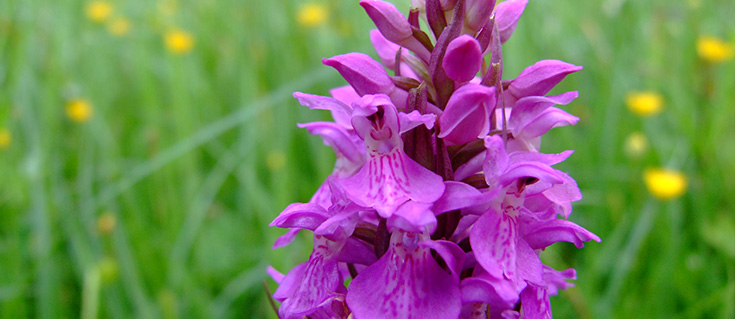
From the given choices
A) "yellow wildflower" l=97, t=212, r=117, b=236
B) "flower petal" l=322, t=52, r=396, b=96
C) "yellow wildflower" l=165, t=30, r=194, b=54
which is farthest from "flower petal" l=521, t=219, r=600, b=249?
"yellow wildflower" l=165, t=30, r=194, b=54

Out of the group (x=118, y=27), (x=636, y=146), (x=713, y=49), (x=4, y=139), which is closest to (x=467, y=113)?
(x=636, y=146)

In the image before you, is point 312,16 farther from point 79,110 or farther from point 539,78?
point 539,78

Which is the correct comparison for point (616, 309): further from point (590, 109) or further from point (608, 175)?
point (590, 109)

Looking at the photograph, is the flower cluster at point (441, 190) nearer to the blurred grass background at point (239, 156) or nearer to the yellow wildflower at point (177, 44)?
the blurred grass background at point (239, 156)

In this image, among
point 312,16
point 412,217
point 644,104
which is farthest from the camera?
→ point 312,16

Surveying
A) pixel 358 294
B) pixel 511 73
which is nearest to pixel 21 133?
pixel 511 73

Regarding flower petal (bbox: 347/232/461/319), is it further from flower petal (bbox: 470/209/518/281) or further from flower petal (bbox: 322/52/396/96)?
flower petal (bbox: 322/52/396/96)
